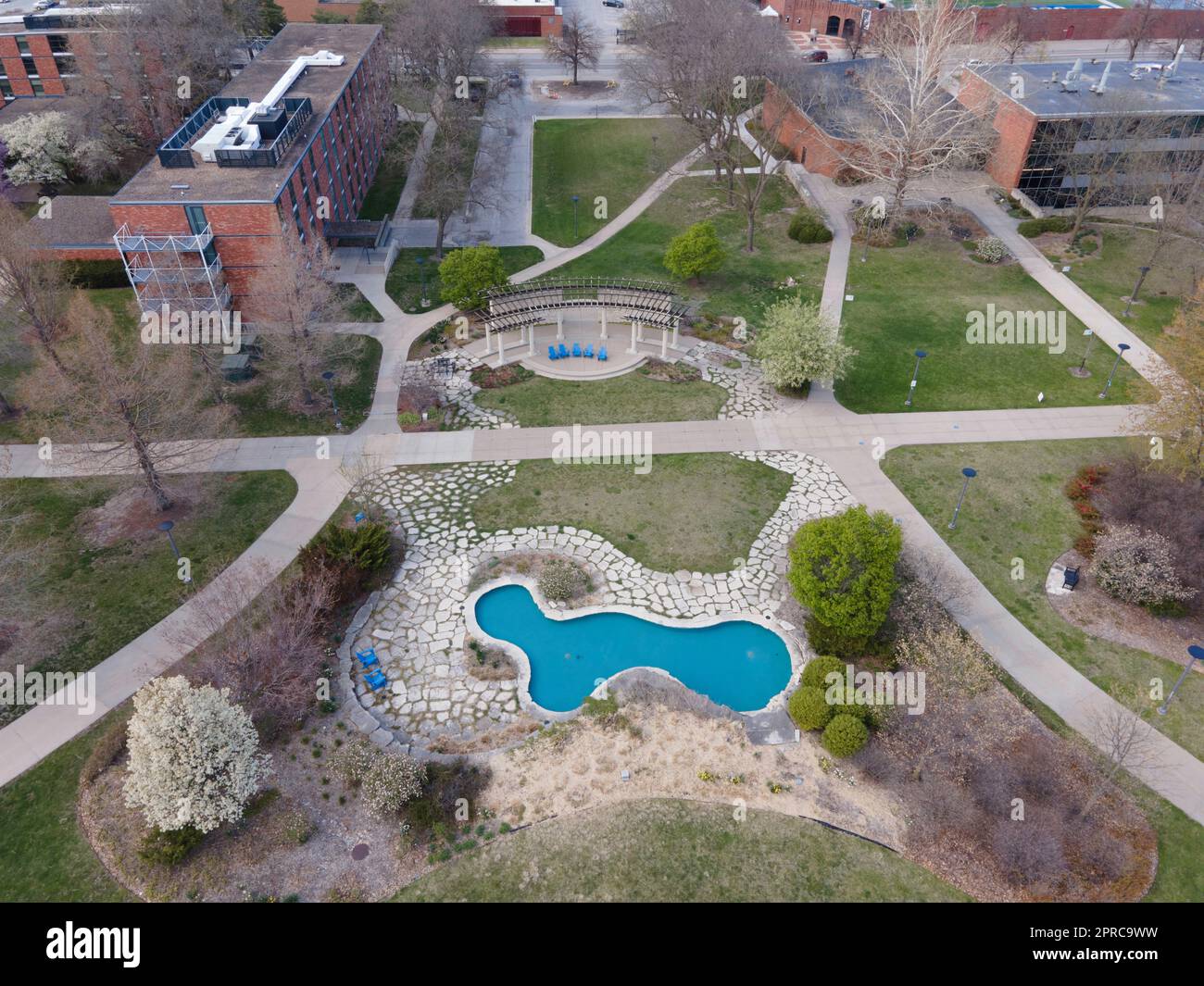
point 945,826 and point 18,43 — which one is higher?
point 18,43

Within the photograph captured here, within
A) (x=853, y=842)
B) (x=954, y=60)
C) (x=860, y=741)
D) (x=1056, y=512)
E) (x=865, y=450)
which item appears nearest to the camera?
(x=853, y=842)

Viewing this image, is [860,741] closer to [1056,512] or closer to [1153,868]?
[1153,868]

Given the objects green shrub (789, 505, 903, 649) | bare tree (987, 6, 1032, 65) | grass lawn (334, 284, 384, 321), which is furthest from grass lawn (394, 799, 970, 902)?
bare tree (987, 6, 1032, 65)

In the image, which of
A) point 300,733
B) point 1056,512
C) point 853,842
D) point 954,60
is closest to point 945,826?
point 853,842

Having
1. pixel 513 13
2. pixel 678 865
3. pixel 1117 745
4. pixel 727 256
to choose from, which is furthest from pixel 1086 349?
pixel 513 13

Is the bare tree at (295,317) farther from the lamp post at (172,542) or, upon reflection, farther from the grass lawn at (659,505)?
the grass lawn at (659,505)

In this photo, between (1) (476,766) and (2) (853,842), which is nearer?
(2) (853,842)
